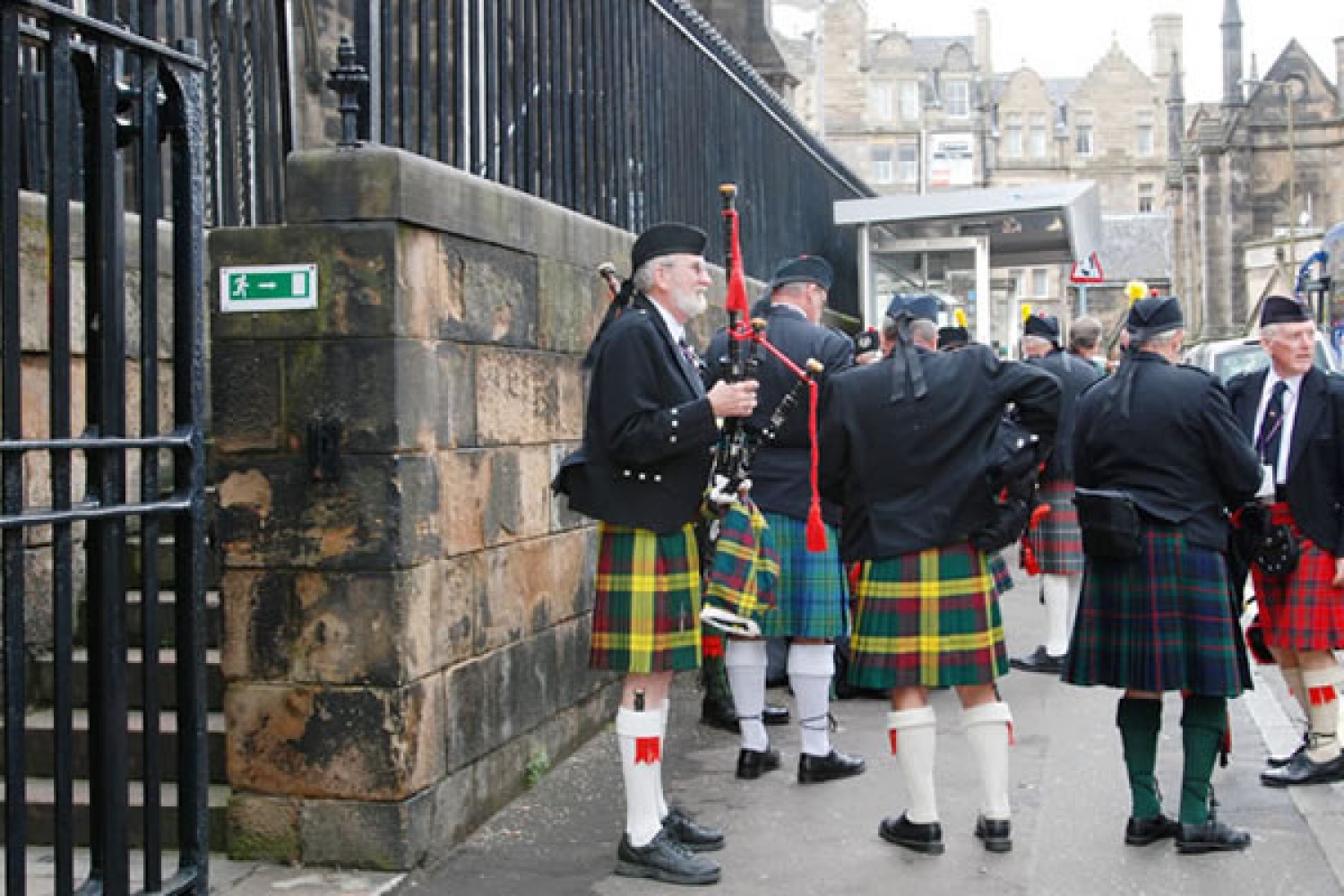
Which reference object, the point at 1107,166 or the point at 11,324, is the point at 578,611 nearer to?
the point at 11,324

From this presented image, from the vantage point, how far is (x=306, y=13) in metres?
12.6

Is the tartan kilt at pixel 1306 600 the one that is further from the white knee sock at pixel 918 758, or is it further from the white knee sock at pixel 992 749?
the white knee sock at pixel 918 758

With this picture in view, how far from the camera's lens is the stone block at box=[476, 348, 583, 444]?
556 centimetres

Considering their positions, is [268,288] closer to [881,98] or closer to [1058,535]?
[1058,535]

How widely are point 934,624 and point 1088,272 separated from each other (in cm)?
1154

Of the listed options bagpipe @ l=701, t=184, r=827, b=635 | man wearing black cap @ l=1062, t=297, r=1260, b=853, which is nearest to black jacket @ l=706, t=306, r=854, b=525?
bagpipe @ l=701, t=184, r=827, b=635

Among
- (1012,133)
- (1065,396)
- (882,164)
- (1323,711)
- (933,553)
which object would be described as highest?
(1012,133)

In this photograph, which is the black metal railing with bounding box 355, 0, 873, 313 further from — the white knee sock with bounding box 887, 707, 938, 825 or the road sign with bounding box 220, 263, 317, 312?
the white knee sock with bounding box 887, 707, 938, 825

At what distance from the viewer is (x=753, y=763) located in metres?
6.30

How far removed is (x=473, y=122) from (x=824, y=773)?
276 cm

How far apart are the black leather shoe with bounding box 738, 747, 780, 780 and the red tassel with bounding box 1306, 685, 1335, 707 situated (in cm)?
206

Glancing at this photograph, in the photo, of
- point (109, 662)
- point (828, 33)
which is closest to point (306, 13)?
point (109, 662)

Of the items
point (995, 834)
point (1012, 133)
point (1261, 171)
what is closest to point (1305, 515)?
point (995, 834)

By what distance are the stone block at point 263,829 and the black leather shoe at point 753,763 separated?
190 centimetres
